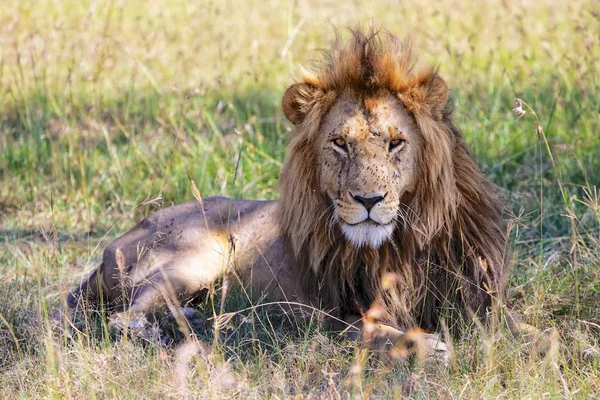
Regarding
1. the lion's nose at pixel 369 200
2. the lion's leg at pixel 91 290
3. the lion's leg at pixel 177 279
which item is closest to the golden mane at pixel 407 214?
the lion's nose at pixel 369 200

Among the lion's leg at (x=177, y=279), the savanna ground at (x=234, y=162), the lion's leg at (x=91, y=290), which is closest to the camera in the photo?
the savanna ground at (x=234, y=162)

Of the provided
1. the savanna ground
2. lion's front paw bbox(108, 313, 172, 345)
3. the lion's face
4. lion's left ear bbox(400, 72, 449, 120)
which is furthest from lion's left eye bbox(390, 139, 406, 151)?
lion's front paw bbox(108, 313, 172, 345)

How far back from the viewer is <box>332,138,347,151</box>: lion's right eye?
11.5 ft

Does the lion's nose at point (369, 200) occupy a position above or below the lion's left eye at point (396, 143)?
below

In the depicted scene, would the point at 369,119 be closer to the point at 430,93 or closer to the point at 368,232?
the point at 430,93

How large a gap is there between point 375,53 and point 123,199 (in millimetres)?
2363

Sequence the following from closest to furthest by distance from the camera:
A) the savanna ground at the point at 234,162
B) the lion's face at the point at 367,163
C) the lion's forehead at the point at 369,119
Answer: the savanna ground at the point at 234,162, the lion's face at the point at 367,163, the lion's forehead at the point at 369,119

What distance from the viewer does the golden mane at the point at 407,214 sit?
354cm

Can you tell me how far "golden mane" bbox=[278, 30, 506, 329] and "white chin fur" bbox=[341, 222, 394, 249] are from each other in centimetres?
14

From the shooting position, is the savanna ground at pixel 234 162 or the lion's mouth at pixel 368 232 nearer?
the savanna ground at pixel 234 162

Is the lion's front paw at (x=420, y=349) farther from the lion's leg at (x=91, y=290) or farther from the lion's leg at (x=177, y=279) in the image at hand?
the lion's leg at (x=91, y=290)

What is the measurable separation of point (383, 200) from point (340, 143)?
317mm

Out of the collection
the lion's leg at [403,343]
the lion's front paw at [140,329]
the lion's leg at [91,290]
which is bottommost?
the lion's leg at [91,290]

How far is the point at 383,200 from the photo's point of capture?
3.33 metres
